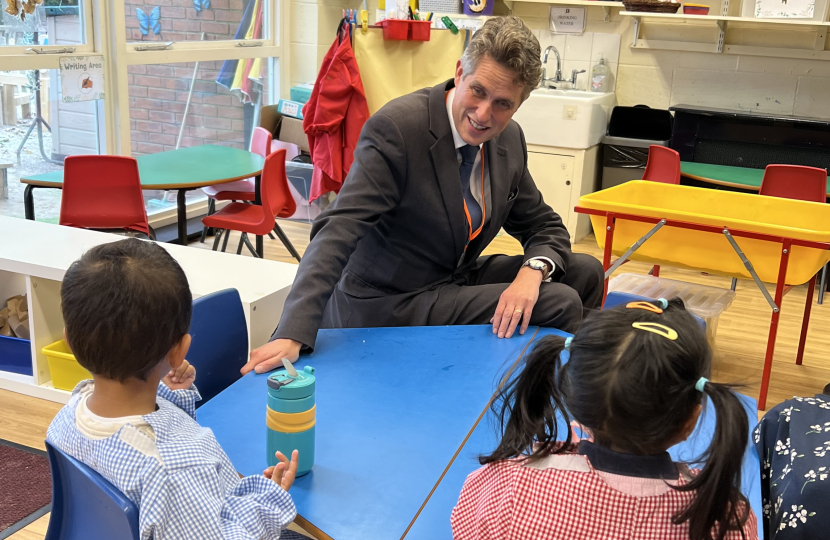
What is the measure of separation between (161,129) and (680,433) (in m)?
4.52

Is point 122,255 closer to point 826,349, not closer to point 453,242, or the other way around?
point 453,242

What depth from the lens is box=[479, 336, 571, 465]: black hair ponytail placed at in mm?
1125

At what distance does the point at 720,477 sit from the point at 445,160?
3.98ft

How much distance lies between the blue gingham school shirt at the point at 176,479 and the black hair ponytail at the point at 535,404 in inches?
12.7

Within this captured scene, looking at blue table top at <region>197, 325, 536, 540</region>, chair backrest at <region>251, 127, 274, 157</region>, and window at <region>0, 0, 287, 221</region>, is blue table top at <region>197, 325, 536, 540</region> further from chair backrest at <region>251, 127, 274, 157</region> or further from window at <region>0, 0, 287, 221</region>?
window at <region>0, 0, 287, 221</region>

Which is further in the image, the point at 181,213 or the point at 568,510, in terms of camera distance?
the point at 181,213

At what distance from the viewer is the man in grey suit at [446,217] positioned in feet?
6.08

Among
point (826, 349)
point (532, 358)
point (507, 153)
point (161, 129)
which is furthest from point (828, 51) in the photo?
point (532, 358)

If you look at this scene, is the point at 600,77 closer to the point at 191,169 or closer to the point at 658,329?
the point at 191,169

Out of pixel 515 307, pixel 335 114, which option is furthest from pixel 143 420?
pixel 335 114

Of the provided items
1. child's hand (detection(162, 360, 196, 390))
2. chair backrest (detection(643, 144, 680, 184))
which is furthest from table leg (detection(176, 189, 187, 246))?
chair backrest (detection(643, 144, 680, 184))

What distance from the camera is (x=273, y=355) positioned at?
4.98 feet

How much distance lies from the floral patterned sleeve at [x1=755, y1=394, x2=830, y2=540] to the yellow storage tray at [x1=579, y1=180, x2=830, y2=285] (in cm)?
111

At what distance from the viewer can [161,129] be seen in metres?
4.94
